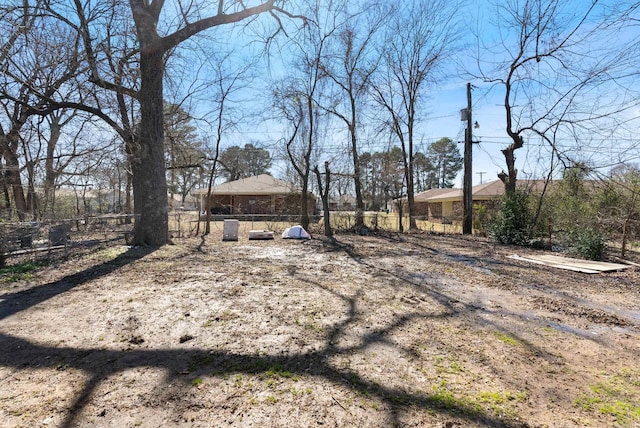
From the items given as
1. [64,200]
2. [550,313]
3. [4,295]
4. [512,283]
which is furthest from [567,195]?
[64,200]

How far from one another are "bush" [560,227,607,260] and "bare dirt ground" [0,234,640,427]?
283cm

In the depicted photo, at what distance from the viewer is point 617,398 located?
2.00 m

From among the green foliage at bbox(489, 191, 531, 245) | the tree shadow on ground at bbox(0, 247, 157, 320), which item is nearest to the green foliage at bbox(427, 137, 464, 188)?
the green foliage at bbox(489, 191, 531, 245)

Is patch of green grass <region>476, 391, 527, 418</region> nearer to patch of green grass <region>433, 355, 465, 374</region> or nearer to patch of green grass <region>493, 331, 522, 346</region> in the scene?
patch of green grass <region>433, 355, 465, 374</region>

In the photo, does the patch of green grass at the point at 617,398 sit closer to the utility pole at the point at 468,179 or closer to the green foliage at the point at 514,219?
the green foliage at the point at 514,219

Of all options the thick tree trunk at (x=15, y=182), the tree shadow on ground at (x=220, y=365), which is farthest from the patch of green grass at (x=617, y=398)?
the thick tree trunk at (x=15, y=182)

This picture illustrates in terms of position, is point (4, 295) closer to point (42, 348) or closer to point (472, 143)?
point (42, 348)

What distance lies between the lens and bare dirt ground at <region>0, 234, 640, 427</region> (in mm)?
1813

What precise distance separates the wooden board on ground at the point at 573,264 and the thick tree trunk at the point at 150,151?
30.5ft

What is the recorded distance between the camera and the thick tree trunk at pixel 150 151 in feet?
25.9

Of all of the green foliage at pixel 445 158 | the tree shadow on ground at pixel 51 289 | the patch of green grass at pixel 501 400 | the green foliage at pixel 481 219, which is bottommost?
the patch of green grass at pixel 501 400

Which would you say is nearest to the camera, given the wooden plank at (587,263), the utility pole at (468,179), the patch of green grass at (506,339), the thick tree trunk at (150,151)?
the patch of green grass at (506,339)

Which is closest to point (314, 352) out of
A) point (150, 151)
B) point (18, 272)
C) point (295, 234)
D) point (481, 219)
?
point (18, 272)

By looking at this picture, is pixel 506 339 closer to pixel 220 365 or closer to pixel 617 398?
pixel 617 398
